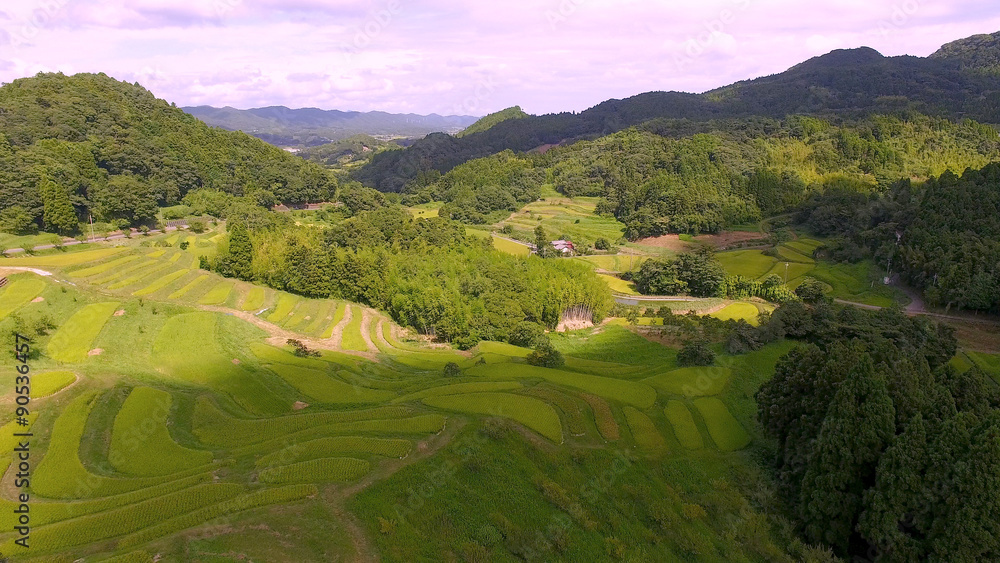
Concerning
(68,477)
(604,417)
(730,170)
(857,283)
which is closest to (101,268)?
(68,477)

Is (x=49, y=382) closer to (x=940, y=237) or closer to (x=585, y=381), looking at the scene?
(x=585, y=381)

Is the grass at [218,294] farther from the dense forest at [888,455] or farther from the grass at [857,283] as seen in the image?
the grass at [857,283]

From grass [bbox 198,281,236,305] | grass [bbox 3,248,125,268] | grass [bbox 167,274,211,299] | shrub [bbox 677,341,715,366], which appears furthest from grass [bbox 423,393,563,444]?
grass [bbox 3,248,125,268]

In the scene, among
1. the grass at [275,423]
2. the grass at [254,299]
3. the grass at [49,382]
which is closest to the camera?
the grass at [275,423]

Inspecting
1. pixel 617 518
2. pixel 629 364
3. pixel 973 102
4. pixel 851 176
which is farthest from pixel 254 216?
pixel 973 102

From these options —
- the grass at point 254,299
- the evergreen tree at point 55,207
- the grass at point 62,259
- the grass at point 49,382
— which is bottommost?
the grass at point 254,299

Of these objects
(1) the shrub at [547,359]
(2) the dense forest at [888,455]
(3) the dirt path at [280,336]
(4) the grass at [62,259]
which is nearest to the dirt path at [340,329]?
(3) the dirt path at [280,336]
